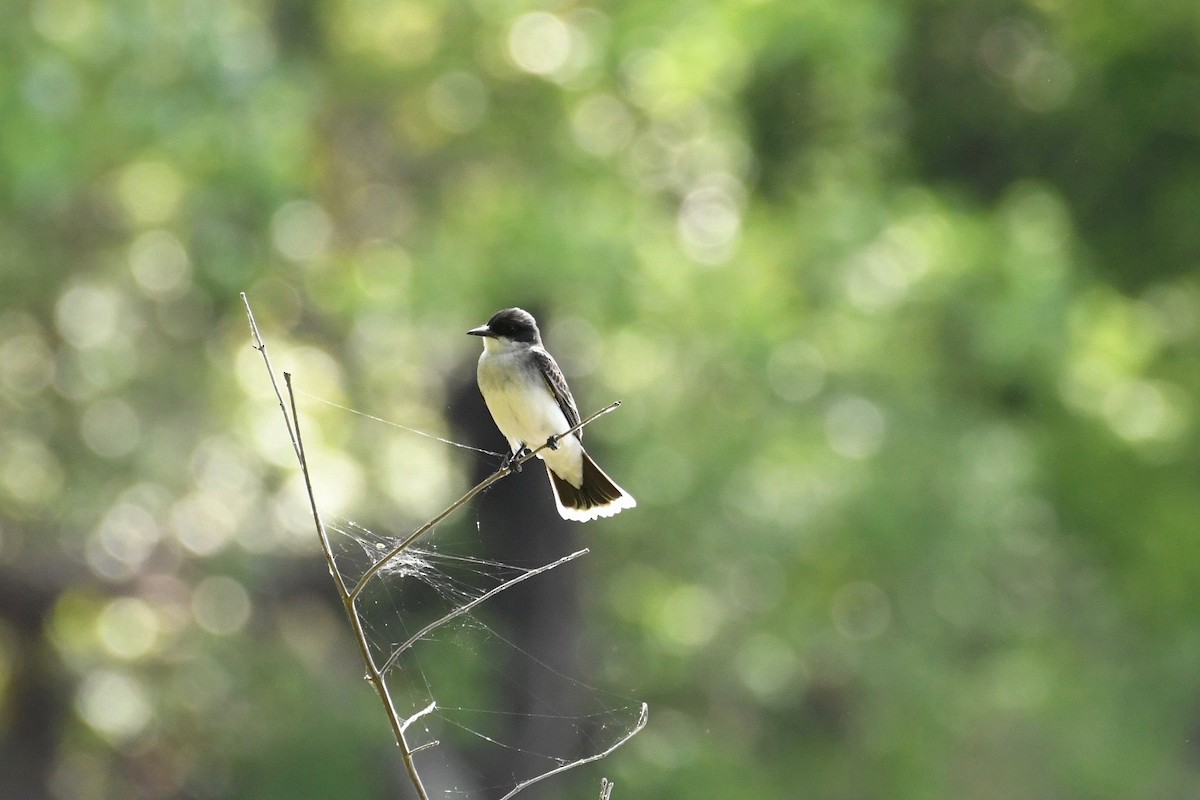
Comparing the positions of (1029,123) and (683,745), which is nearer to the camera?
(683,745)

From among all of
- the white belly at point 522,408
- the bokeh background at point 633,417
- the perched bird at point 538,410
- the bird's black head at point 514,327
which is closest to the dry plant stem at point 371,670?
the perched bird at point 538,410

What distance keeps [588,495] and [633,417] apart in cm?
515

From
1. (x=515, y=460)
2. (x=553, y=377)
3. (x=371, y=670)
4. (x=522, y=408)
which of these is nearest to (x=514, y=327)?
(x=553, y=377)

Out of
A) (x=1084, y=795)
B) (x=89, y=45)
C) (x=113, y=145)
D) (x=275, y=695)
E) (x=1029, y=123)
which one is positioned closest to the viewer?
(x=89, y=45)

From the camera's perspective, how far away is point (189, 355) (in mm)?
10055

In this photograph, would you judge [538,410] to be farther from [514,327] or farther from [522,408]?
[514,327]

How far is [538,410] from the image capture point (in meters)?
3.97

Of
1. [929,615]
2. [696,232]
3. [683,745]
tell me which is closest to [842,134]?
[696,232]

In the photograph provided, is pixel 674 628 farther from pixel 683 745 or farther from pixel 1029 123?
pixel 1029 123

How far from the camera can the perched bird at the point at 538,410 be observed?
385cm

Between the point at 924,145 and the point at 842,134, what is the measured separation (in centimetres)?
212

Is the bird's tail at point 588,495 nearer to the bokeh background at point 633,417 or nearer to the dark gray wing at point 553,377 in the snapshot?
the dark gray wing at point 553,377

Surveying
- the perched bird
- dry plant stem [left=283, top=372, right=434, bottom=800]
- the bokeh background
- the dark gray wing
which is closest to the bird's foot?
Result: the perched bird

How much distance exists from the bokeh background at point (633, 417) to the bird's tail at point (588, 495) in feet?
13.5
